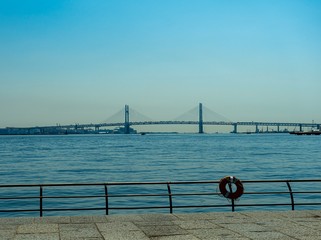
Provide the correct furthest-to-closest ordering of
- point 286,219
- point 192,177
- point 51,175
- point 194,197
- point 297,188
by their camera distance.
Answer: point 51,175 < point 192,177 < point 297,188 < point 194,197 < point 286,219

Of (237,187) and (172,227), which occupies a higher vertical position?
(237,187)

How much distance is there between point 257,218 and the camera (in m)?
13.4

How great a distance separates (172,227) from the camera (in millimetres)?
12117

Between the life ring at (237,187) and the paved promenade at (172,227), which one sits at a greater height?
the life ring at (237,187)

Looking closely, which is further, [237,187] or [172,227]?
[237,187]

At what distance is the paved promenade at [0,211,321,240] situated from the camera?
11039mm

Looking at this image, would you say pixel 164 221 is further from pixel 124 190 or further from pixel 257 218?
pixel 124 190

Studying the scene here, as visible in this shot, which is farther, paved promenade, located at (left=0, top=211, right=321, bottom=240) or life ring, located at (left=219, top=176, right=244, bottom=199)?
life ring, located at (left=219, top=176, right=244, bottom=199)

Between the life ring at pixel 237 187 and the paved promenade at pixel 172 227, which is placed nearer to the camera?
the paved promenade at pixel 172 227

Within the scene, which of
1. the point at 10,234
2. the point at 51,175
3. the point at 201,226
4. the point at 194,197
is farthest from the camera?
the point at 51,175

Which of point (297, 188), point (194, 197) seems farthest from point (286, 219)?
point (297, 188)

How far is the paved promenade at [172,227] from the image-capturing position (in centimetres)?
1104

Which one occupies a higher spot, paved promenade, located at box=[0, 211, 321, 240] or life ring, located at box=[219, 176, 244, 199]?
life ring, located at box=[219, 176, 244, 199]

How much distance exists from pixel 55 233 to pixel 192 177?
33.8 meters
